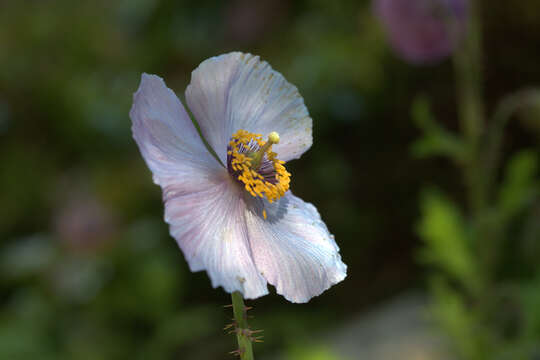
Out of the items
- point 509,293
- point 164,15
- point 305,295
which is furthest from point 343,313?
point 164,15

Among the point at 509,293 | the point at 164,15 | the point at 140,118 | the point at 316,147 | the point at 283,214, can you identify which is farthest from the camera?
the point at 164,15

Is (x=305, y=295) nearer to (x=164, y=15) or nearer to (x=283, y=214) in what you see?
(x=283, y=214)

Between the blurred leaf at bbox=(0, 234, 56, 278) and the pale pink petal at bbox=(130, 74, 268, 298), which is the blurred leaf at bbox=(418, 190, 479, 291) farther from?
the blurred leaf at bbox=(0, 234, 56, 278)

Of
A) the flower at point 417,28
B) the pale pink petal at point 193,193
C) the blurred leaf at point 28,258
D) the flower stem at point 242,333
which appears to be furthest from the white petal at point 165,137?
the blurred leaf at point 28,258

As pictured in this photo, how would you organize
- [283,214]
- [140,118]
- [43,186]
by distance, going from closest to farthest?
[140,118] → [283,214] → [43,186]

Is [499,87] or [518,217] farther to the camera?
[499,87]
